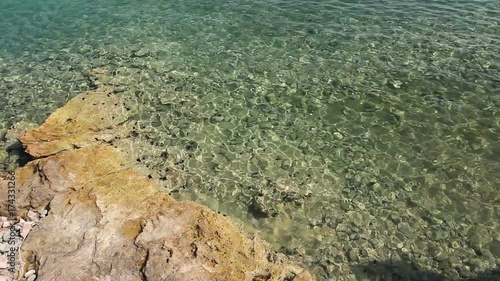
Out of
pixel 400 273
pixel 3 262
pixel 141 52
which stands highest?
pixel 141 52

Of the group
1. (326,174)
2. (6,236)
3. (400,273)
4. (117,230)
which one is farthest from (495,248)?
(6,236)

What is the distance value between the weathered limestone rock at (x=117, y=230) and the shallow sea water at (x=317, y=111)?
145cm

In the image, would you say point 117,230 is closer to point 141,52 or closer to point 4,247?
point 4,247

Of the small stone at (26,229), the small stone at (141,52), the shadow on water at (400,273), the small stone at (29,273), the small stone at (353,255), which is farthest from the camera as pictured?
the small stone at (141,52)

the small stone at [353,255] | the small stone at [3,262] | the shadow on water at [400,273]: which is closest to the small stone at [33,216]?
the small stone at [3,262]

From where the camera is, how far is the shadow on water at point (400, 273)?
36.9 ft

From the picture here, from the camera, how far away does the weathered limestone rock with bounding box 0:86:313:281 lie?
10344 millimetres

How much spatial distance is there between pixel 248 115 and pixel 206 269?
9203 millimetres

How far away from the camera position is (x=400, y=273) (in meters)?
11.4

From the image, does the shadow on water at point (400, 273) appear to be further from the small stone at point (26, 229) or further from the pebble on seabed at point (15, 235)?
the small stone at point (26, 229)

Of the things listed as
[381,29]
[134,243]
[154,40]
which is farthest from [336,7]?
Answer: [134,243]

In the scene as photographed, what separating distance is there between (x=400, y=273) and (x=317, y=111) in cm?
870

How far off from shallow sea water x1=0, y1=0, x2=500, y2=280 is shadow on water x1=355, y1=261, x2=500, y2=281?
0.04m

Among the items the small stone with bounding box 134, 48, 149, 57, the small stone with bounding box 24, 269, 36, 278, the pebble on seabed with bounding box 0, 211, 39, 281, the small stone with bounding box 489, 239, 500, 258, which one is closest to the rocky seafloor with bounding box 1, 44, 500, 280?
the small stone with bounding box 489, 239, 500, 258
